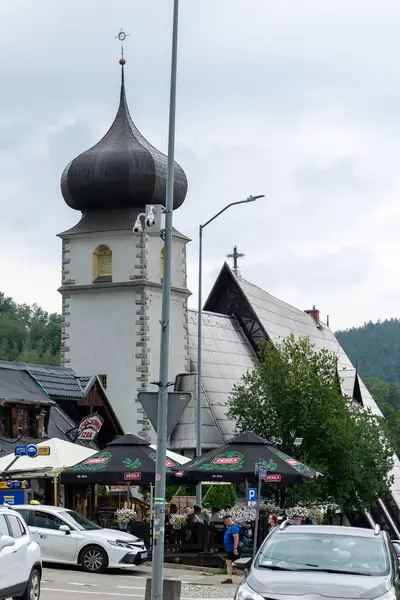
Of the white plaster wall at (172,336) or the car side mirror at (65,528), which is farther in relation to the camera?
the white plaster wall at (172,336)

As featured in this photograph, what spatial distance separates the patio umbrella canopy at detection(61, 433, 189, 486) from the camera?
32250mm

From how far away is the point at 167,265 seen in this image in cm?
2062

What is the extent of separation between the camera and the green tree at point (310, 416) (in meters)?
51.4

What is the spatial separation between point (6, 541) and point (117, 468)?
14.5 meters

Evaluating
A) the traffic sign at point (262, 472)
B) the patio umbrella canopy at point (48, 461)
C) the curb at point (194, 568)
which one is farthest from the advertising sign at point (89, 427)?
the traffic sign at point (262, 472)

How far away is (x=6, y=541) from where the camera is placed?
59.2 ft

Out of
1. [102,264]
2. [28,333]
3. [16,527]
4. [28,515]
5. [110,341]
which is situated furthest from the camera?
[28,333]

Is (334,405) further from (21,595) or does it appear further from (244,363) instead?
(21,595)

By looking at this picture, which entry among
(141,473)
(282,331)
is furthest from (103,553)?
(282,331)

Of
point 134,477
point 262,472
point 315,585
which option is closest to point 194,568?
point 134,477

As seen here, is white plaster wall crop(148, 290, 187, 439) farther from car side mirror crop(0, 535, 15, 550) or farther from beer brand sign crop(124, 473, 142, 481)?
car side mirror crop(0, 535, 15, 550)

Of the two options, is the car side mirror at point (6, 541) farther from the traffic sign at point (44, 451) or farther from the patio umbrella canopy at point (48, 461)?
the traffic sign at point (44, 451)

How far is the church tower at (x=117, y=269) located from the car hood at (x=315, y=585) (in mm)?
43790

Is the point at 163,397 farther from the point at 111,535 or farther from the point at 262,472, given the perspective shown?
the point at 262,472
